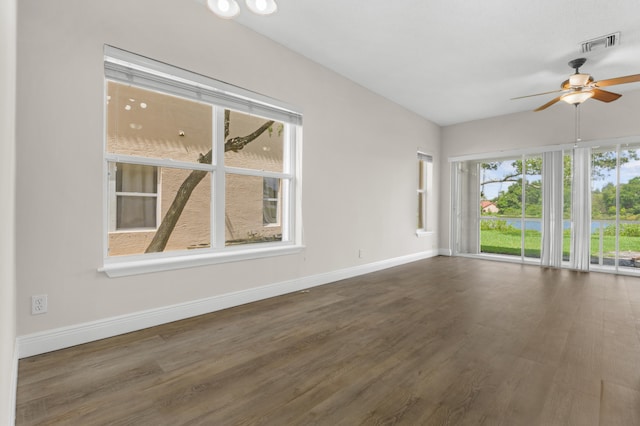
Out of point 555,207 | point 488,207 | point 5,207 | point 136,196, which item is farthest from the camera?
point 488,207

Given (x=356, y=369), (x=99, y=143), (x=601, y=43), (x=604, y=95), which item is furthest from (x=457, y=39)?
(x=99, y=143)

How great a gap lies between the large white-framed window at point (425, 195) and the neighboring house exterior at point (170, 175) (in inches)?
162

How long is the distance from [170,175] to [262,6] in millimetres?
1682

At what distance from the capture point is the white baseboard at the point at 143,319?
83.6 inches

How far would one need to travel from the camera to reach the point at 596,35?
11.0 feet

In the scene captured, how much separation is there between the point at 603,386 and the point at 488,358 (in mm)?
585

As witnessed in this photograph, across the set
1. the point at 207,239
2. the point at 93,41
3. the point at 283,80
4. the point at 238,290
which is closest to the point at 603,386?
the point at 238,290

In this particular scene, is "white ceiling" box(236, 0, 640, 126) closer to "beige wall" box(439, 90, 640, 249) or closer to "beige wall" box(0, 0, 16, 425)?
"beige wall" box(439, 90, 640, 249)

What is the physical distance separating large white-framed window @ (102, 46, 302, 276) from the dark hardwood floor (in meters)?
0.71

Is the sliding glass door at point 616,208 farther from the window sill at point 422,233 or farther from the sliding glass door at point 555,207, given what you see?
the window sill at point 422,233

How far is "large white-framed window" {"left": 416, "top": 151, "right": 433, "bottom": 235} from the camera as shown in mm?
6742

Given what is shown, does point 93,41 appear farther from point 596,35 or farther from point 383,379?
point 596,35

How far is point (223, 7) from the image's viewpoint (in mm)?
2525

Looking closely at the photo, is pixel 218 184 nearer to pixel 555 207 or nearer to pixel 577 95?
pixel 577 95
